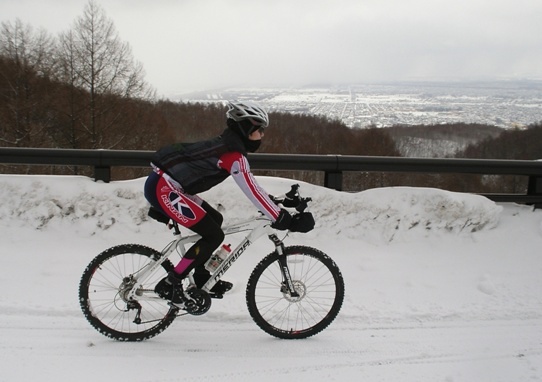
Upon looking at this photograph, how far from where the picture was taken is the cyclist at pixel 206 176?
Result: 12.9ft

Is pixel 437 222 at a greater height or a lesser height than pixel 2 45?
lesser

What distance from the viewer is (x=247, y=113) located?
395 cm

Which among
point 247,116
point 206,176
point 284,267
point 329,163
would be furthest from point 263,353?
point 329,163

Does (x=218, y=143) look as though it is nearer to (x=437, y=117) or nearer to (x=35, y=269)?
(x=35, y=269)

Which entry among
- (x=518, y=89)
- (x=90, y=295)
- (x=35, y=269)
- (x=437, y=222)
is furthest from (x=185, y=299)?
(x=518, y=89)

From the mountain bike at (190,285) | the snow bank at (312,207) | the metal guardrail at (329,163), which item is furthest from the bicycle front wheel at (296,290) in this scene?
the metal guardrail at (329,163)

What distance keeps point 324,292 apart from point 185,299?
140 cm

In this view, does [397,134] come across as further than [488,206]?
Yes

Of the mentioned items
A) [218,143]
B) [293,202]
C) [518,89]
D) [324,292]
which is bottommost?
[324,292]

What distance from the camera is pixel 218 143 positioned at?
3967 millimetres

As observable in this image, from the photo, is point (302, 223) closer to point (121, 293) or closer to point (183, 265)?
point (183, 265)

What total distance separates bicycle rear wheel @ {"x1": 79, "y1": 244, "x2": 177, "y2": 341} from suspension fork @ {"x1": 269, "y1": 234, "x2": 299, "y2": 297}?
1007 millimetres

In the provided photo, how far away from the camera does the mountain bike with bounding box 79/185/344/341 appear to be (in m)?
4.26

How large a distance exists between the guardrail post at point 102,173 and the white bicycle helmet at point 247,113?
3.86m
